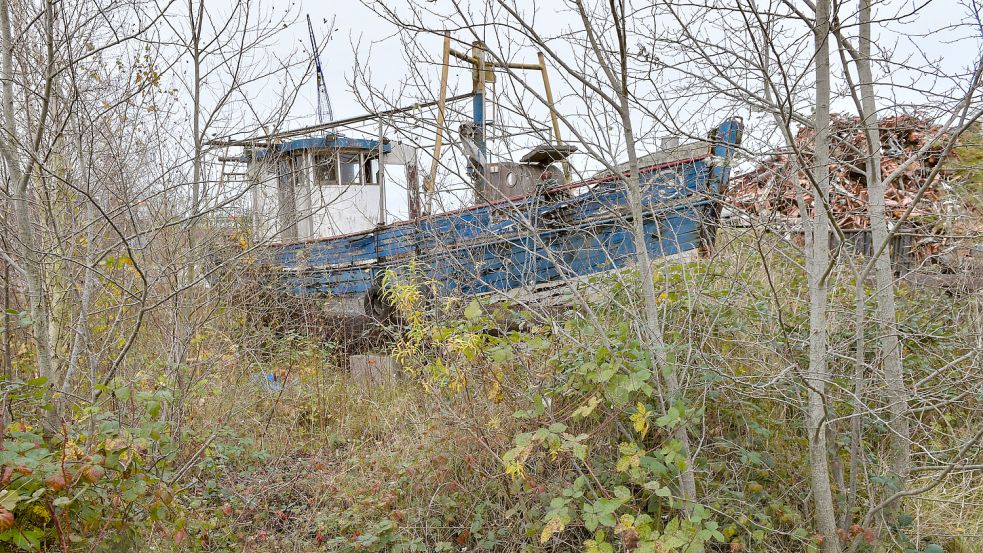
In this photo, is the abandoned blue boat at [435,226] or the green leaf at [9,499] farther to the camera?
the abandoned blue boat at [435,226]

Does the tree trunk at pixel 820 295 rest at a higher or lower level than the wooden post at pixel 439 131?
lower

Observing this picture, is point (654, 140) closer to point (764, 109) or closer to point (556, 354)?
point (764, 109)

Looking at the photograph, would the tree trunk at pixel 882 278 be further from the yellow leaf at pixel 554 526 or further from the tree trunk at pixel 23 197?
the tree trunk at pixel 23 197

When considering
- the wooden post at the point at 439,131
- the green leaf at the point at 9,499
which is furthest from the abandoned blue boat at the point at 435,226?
the green leaf at the point at 9,499

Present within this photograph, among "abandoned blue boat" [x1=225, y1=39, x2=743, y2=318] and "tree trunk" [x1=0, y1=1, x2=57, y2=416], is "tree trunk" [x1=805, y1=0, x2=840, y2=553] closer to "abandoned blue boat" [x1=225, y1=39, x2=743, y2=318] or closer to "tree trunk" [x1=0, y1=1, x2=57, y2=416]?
"abandoned blue boat" [x1=225, y1=39, x2=743, y2=318]

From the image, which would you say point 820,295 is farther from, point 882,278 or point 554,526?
point 554,526

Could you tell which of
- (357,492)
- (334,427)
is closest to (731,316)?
(357,492)

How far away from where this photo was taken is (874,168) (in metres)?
2.97

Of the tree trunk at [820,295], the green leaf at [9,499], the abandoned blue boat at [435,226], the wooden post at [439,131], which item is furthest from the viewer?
the abandoned blue boat at [435,226]

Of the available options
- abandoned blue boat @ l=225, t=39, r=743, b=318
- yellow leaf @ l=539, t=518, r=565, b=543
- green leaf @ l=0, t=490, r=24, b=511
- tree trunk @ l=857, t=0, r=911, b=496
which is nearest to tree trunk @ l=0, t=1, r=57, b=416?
green leaf @ l=0, t=490, r=24, b=511

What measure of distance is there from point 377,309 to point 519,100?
6.81 meters

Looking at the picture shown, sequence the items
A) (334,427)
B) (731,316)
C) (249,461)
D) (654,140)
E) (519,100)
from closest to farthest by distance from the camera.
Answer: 1. (519,100)
2. (654,140)
3. (731,316)
4. (249,461)
5. (334,427)

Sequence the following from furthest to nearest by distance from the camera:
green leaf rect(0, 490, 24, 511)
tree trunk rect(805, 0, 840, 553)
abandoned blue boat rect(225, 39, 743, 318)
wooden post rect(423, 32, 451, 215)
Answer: abandoned blue boat rect(225, 39, 743, 318), wooden post rect(423, 32, 451, 215), tree trunk rect(805, 0, 840, 553), green leaf rect(0, 490, 24, 511)

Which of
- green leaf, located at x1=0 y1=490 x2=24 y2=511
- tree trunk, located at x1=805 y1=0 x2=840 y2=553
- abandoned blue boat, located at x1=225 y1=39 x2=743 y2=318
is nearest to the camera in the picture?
green leaf, located at x1=0 y1=490 x2=24 y2=511
